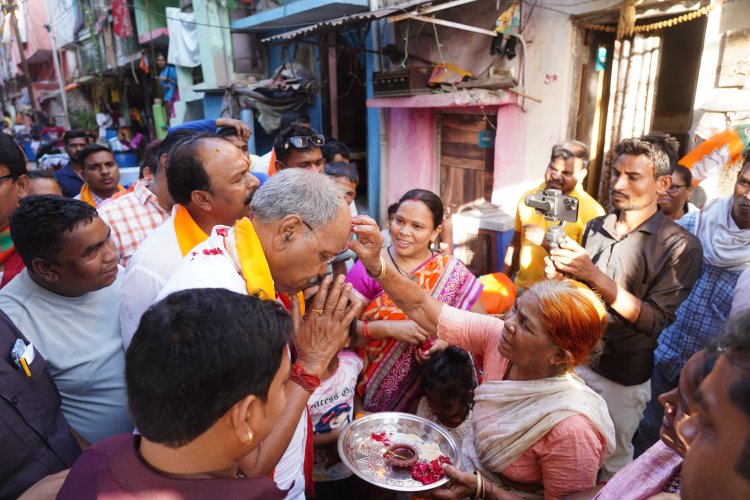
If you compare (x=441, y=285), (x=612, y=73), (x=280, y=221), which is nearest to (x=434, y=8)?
(x=612, y=73)

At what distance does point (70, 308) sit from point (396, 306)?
63.8 inches

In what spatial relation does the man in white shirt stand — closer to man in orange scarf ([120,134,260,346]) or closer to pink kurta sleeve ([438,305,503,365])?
man in orange scarf ([120,134,260,346])

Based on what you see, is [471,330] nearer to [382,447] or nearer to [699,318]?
[382,447]

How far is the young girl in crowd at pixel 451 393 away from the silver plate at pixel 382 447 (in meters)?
0.23

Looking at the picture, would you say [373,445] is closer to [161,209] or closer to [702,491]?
[702,491]

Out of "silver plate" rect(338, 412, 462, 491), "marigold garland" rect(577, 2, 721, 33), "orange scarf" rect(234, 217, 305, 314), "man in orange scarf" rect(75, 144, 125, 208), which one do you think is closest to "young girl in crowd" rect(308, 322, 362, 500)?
"silver plate" rect(338, 412, 462, 491)

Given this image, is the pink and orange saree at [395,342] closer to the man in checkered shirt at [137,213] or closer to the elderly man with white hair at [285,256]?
the elderly man with white hair at [285,256]

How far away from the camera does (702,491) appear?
869mm

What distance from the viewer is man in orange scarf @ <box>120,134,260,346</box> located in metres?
1.88

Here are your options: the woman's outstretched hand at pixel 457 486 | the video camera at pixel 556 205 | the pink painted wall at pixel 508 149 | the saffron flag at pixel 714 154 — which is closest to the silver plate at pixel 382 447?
the woman's outstretched hand at pixel 457 486

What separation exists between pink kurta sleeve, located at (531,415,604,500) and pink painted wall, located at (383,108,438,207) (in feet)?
20.3

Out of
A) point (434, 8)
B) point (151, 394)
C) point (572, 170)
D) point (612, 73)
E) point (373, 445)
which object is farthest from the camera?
point (434, 8)

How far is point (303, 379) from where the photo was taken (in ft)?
5.23

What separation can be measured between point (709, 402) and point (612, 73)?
16.9 feet
